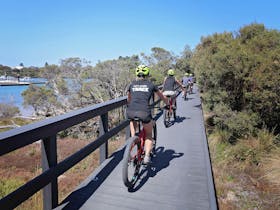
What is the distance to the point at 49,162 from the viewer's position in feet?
10.9

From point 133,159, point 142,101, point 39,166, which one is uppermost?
point 142,101

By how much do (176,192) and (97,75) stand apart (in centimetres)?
1712

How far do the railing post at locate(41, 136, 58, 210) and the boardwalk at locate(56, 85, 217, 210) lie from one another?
0.23 metres

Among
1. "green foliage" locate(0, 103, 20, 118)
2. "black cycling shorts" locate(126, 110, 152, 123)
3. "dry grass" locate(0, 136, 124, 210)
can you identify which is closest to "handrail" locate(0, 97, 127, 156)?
"black cycling shorts" locate(126, 110, 152, 123)

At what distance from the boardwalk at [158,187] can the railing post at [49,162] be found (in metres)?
0.23

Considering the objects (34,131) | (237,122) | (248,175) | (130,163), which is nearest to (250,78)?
(237,122)

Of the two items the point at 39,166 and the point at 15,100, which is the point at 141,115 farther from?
the point at 15,100

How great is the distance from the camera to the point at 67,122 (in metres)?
3.74

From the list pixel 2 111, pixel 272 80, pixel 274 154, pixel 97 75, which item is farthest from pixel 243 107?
pixel 2 111

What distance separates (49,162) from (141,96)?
6.60 feet

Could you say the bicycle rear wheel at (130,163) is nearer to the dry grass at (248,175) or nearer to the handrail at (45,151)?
the handrail at (45,151)

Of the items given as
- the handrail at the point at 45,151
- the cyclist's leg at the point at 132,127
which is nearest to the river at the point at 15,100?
the cyclist's leg at the point at 132,127

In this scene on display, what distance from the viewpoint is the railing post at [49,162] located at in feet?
10.7

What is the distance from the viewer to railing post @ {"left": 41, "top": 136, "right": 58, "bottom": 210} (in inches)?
129
